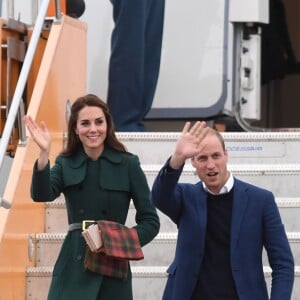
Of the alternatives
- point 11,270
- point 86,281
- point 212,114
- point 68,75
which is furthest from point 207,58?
point 86,281

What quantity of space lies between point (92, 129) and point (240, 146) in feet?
6.91

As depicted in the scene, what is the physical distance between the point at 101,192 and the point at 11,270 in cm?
105

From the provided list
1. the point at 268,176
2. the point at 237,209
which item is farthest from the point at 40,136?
the point at 268,176

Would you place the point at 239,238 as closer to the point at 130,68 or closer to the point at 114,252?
the point at 114,252

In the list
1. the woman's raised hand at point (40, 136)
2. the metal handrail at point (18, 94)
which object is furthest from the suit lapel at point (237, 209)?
the metal handrail at point (18, 94)

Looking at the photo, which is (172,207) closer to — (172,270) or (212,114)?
(172,270)

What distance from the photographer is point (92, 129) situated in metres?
5.61

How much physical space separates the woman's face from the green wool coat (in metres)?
0.05

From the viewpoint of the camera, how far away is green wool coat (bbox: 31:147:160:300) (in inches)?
219

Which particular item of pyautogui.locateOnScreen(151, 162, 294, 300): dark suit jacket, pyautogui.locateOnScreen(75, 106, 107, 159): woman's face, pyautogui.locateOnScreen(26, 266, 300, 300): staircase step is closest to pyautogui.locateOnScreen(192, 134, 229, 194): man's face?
pyautogui.locateOnScreen(151, 162, 294, 300): dark suit jacket

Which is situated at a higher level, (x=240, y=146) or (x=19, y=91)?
(x=19, y=91)

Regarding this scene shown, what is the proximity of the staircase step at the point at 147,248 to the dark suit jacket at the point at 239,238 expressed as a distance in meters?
1.63

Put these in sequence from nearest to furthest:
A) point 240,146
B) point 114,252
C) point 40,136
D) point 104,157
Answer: point 114,252 < point 40,136 < point 104,157 < point 240,146

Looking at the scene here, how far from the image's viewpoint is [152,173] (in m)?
7.30
